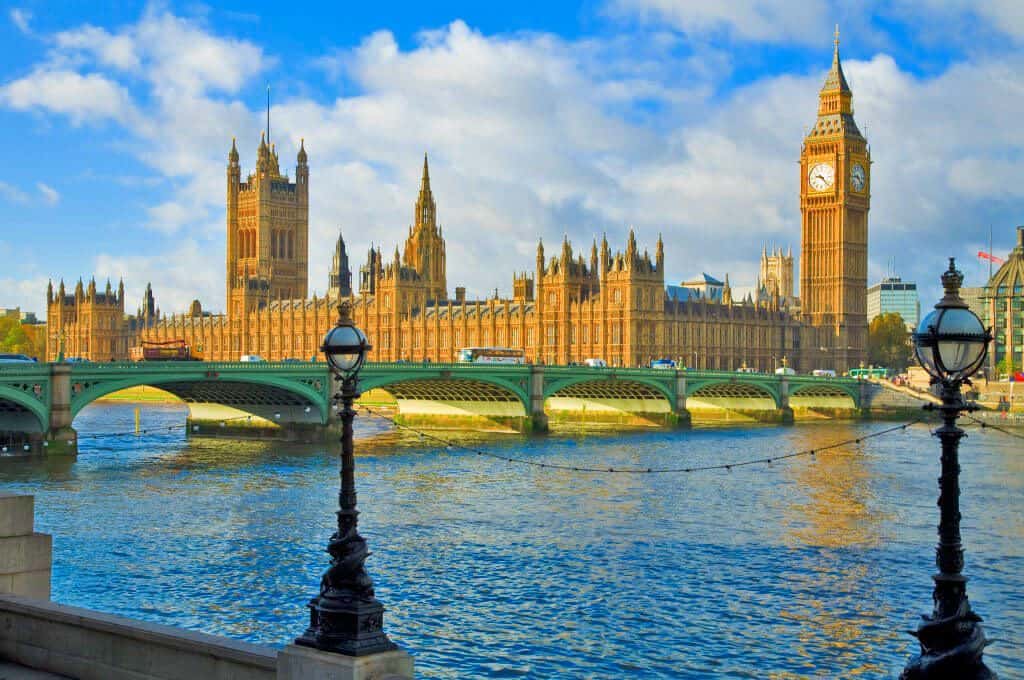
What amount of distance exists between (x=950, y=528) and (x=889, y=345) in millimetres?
138863

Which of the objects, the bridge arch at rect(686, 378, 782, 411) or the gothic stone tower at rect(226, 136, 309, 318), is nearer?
the bridge arch at rect(686, 378, 782, 411)

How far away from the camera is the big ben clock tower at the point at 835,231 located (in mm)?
122938

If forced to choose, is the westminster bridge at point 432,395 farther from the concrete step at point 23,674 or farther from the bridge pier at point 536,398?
the concrete step at point 23,674

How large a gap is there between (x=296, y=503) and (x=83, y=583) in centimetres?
1182

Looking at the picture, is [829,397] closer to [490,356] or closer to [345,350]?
[490,356]

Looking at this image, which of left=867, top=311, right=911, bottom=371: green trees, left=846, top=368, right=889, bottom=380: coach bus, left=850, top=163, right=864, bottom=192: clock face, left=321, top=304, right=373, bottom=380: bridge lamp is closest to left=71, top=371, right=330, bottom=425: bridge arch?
left=321, top=304, right=373, bottom=380: bridge lamp

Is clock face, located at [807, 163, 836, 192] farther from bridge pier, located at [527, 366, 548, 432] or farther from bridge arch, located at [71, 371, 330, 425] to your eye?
bridge arch, located at [71, 371, 330, 425]

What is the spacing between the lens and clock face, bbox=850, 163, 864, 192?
407ft

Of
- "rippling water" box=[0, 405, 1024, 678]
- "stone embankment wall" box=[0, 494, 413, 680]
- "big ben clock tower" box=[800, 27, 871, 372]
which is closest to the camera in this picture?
"stone embankment wall" box=[0, 494, 413, 680]

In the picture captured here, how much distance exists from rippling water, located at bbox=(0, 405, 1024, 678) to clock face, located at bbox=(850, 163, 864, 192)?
79133 mm

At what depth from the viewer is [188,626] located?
20.8 m

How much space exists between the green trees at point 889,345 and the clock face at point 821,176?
801 inches

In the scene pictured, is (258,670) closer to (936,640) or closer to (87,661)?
(87,661)

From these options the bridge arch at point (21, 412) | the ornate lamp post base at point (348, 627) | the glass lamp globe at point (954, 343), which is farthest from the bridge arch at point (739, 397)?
the glass lamp globe at point (954, 343)
